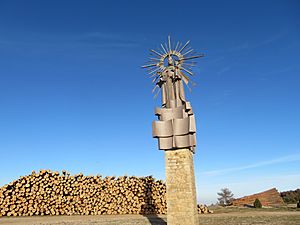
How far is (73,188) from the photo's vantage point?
14.9 meters

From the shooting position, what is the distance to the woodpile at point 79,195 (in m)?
13.6

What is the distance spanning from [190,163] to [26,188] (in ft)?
27.3

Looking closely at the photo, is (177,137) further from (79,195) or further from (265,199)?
(265,199)

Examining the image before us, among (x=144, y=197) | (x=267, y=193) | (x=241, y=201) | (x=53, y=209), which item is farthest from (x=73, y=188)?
(x=267, y=193)

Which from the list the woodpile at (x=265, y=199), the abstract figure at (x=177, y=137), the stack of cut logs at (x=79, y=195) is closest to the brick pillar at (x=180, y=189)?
the abstract figure at (x=177, y=137)

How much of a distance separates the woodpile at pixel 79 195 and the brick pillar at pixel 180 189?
21.8ft

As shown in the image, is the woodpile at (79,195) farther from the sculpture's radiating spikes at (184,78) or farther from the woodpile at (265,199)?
the woodpile at (265,199)

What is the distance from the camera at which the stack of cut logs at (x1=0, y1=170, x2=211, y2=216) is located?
13648 mm

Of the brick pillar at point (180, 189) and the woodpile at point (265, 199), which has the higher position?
the woodpile at point (265, 199)

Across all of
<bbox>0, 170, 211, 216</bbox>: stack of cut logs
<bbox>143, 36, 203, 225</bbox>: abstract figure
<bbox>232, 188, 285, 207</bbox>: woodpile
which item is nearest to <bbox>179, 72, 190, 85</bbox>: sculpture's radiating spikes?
<bbox>143, 36, 203, 225</bbox>: abstract figure

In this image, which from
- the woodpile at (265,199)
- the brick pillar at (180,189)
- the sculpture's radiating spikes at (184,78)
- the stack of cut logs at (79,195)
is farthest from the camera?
the woodpile at (265,199)

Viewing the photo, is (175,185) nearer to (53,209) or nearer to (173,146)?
A: (173,146)

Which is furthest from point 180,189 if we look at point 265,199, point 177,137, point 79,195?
point 265,199

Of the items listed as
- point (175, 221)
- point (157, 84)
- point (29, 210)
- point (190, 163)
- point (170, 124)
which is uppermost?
point (157, 84)
